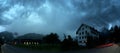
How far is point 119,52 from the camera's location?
1442 cm

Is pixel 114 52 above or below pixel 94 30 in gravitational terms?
below

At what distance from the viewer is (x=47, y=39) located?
87.2 metres

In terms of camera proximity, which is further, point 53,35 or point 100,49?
point 53,35

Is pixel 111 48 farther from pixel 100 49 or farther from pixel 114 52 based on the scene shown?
pixel 100 49

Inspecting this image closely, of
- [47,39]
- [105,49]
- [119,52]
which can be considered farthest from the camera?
[47,39]

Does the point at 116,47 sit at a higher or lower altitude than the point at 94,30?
lower

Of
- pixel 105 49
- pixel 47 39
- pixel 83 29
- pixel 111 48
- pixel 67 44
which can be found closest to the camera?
pixel 111 48

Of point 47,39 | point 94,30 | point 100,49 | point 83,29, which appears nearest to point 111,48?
point 100,49

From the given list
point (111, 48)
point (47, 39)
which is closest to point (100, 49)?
point (111, 48)

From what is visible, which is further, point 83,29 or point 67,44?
point 83,29

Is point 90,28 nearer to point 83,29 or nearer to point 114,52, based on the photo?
point 83,29

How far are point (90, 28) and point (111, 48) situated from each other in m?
81.2

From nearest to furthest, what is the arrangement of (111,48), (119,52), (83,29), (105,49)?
(119,52), (111,48), (105,49), (83,29)

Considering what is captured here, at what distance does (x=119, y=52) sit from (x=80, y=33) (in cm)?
9055
